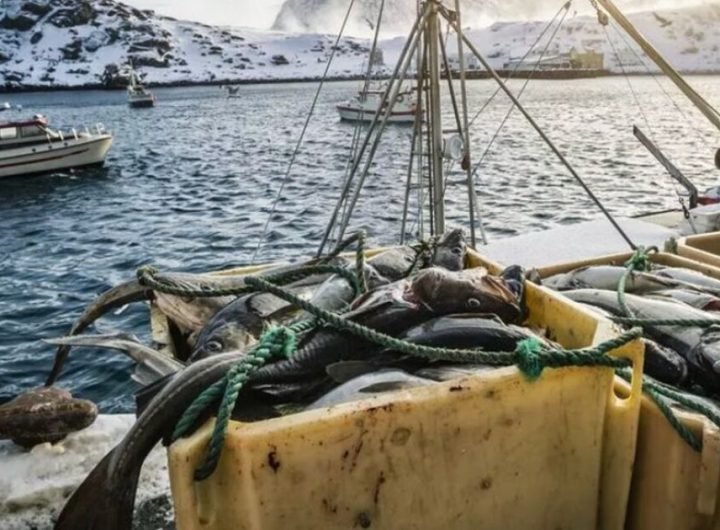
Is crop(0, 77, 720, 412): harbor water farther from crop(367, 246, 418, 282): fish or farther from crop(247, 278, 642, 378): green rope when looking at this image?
crop(247, 278, 642, 378): green rope

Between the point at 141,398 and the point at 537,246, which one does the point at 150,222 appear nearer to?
the point at 537,246

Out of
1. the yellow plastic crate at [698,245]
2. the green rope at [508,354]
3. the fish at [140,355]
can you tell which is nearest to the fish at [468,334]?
the green rope at [508,354]

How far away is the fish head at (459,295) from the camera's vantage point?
118 inches

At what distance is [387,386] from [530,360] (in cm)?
53

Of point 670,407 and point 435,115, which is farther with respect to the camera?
point 435,115

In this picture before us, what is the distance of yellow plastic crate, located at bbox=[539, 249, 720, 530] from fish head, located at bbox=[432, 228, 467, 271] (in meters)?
1.50

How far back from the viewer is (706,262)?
4926mm

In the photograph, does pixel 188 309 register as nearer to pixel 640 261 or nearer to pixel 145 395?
pixel 145 395

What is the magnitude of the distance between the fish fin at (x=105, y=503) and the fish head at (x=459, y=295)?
1.42m

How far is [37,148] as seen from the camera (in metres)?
28.6

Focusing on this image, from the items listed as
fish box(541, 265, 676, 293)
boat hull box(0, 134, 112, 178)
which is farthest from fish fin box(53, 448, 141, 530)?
boat hull box(0, 134, 112, 178)

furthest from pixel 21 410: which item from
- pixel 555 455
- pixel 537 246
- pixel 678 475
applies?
pixel 537 246

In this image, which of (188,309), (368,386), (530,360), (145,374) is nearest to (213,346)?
(145,374)

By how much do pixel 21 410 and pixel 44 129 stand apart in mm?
28444
